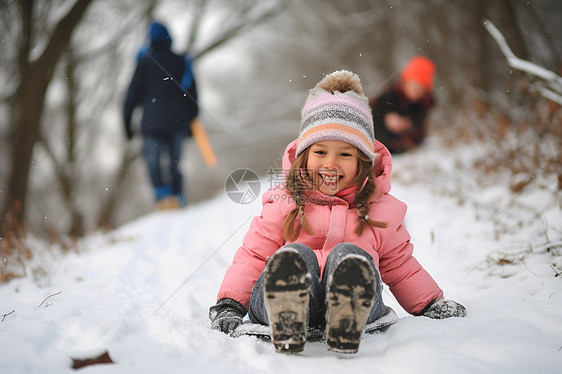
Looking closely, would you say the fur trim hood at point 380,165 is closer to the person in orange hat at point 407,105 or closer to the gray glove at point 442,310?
the gray glove at point 442,310

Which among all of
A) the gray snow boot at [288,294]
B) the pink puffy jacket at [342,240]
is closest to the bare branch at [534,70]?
the pink puffy jacket at [342,240]

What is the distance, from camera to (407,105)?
16.9 ft

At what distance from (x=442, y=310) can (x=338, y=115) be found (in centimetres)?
94

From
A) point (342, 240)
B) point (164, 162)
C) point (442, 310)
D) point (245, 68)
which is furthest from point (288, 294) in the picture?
point (245, 68)

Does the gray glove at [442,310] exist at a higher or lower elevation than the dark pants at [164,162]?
higher

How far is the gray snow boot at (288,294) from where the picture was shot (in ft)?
4.32

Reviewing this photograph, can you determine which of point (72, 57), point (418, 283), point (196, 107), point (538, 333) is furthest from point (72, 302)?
point (72, 57)

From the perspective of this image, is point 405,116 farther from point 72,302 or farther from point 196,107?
point 72,302

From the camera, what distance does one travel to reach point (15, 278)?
8.54ft

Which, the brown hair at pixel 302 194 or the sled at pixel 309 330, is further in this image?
the brown hair at pixel 302 194

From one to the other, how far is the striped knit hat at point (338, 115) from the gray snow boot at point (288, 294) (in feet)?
2.23

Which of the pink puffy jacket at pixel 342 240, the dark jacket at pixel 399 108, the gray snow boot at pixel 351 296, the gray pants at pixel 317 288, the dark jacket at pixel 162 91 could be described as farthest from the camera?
the dark jacket at pixel 399 108

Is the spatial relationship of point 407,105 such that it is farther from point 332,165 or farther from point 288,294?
point 288,294
